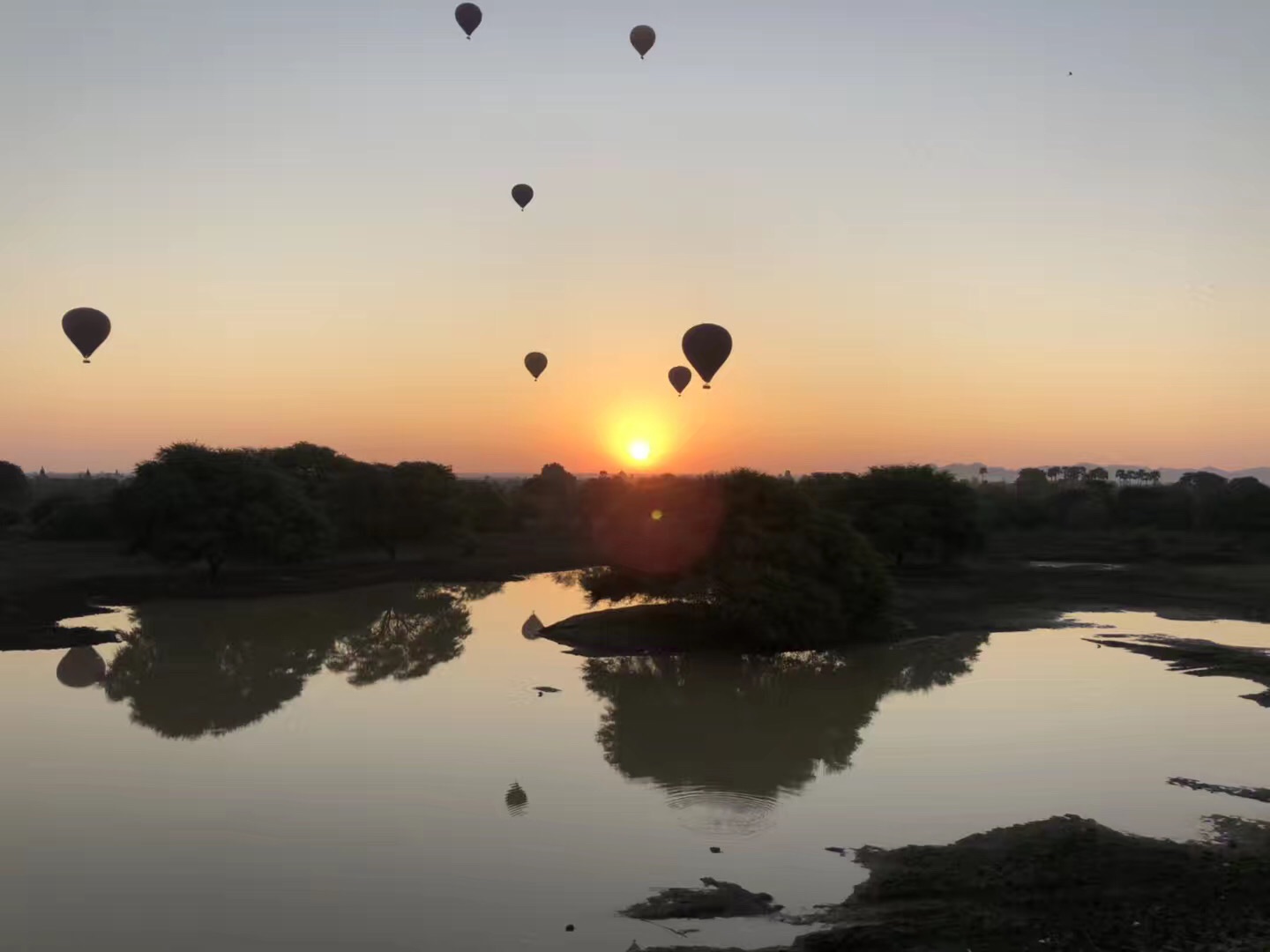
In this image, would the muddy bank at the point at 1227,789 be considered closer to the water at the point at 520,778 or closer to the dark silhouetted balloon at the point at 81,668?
the water at the point at 520,778

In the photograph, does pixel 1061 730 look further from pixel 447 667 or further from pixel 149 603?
pixel 149 603

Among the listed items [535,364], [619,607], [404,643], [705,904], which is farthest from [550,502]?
[705,904]

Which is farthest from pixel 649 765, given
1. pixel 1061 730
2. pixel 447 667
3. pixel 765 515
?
pixel 765 515

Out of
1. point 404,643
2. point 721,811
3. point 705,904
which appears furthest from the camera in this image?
point 404,643

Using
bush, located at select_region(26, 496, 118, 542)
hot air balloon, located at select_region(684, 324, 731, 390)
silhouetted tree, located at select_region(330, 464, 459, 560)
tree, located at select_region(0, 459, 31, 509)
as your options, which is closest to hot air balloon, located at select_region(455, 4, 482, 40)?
hot air balloon, located at select_region(684, 324, 731, 390)

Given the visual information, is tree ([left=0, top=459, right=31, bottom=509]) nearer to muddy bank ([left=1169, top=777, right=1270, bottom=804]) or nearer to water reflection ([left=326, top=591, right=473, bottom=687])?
water reflection ([left=326, top=591, right=473, bottom=687])

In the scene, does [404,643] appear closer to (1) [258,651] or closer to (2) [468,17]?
(1) [258,651]
